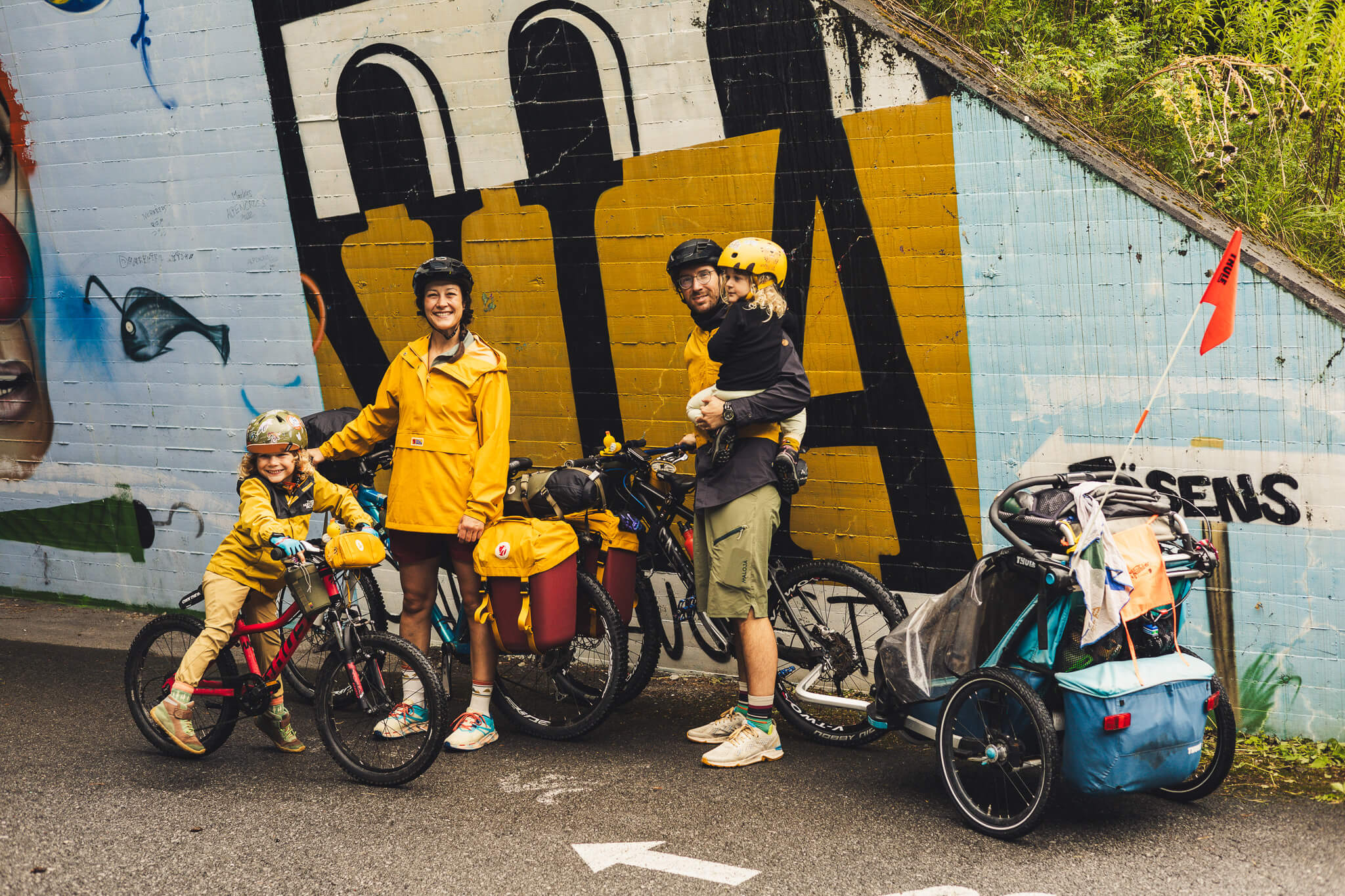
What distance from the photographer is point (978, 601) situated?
447cm

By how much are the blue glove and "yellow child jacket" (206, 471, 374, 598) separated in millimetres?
177

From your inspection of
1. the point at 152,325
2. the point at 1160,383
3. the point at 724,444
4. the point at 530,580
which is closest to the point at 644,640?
the point at 530,580

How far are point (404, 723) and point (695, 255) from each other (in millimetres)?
2288

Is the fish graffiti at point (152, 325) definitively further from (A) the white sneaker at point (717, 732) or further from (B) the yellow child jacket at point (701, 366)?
(A) the white sneaker at point (717, 732)

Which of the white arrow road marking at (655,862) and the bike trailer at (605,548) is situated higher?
the bike trailer at (605,548)

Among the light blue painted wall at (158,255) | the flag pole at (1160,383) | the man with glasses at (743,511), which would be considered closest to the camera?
the flag pole at (1160,383)

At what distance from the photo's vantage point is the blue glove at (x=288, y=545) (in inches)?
185

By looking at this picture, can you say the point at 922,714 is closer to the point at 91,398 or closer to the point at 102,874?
the point at 102,874

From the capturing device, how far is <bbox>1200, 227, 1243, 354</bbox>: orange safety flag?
4.39 meters

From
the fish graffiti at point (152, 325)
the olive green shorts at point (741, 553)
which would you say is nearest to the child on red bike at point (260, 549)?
the olive green shorts at point (741, 553)

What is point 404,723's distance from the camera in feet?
15.7

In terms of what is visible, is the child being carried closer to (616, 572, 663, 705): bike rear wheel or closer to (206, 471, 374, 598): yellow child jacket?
(616, 572, 663, 705): bike rear wheel

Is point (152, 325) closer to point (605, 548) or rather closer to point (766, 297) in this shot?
point (605, 548)

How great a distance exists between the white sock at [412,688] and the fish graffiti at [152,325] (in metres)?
3.33
